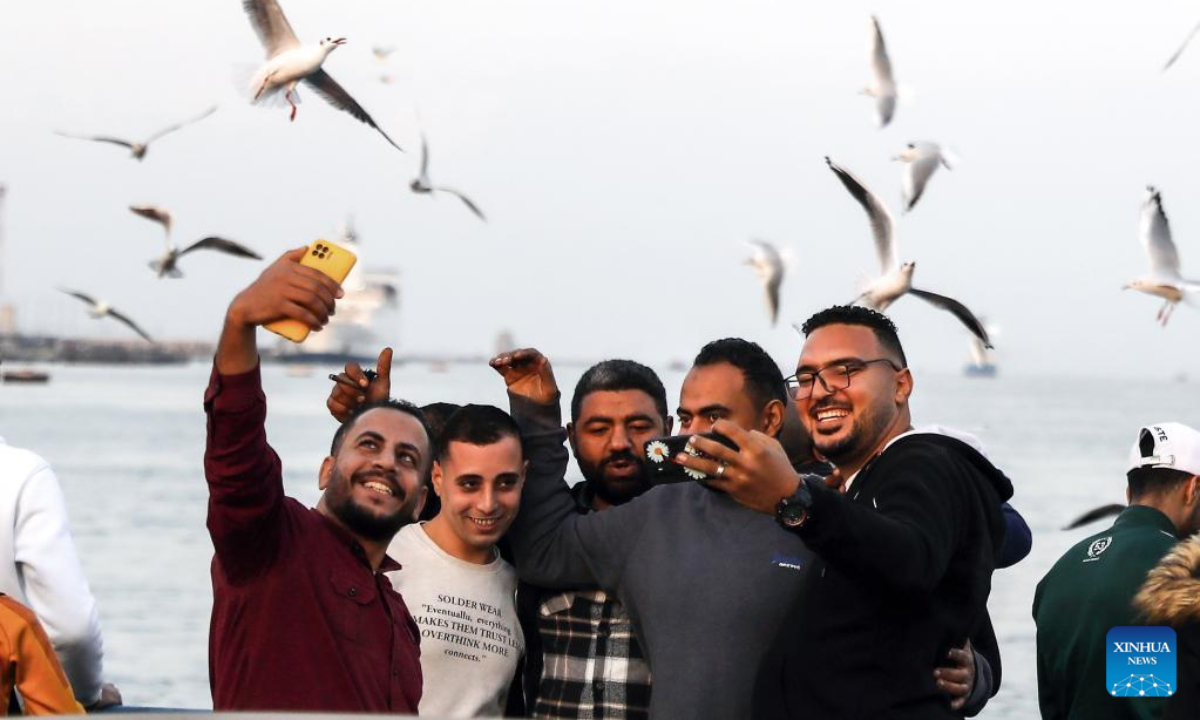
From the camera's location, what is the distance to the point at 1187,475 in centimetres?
484

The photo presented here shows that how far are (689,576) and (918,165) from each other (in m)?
6.53

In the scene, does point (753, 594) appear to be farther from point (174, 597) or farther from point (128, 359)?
point (128, 359)

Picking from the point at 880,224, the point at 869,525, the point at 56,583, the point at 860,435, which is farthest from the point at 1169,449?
the point at 880,224

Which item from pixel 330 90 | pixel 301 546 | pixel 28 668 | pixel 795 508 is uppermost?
pixel 330 90

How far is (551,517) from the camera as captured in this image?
165 inches

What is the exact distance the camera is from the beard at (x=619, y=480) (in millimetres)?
4385

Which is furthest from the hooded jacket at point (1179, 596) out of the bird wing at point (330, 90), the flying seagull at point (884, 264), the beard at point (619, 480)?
the bird wing at point (330, 90)

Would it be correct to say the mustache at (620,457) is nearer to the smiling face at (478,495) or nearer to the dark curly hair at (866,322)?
the smiling face at (478,495)

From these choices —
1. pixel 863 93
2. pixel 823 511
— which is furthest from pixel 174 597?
pixel 823 511

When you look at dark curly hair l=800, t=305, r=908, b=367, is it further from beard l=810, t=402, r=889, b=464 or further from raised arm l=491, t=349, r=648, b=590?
raised arm l=491, t=349, r=648, b=590

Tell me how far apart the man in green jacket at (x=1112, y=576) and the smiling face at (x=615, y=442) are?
119cm

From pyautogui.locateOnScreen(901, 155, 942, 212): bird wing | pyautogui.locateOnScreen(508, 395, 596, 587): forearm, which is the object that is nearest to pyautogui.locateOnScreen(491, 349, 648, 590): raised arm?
pyautogui.locateOnScreen(508, 395, 596, 587): forearm

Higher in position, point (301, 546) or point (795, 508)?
point (795, 508)

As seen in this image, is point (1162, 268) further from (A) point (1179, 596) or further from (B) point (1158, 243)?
(A) point (1179, 596)
